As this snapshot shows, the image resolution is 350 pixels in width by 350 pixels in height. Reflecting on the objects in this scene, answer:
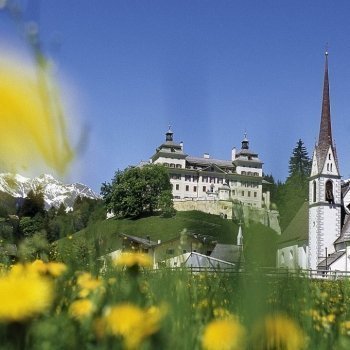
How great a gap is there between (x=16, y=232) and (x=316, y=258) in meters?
60.7

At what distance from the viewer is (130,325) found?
81cm

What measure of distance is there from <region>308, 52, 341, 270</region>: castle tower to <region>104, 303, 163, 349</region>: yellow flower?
59678 mm

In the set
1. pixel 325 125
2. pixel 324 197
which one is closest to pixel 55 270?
pixel 324 197

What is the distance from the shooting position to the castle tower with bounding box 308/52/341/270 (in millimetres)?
59688

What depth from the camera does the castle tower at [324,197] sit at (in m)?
59.7

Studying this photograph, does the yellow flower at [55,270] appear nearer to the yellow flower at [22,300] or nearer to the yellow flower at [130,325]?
the yellow flower at [130,325]

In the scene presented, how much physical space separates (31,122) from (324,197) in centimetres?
6347

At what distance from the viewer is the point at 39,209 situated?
1281 millimetres

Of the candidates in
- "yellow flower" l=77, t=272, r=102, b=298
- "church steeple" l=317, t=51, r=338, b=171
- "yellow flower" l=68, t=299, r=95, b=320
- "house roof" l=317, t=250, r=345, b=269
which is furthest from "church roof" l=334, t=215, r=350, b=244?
"yellow flower" l=68, t=299, r=95, b=320

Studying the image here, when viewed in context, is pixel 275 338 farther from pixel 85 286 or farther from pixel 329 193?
pixel 329 193

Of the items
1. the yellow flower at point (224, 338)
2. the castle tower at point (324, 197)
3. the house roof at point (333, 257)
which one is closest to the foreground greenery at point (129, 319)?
the yellow flower at point (224, 338)

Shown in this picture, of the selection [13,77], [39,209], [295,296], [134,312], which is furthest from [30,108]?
[295,296]

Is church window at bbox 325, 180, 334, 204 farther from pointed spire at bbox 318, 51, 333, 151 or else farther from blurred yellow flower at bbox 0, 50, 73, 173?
blurred yellow flower at bbox 0, 50, 73, 173

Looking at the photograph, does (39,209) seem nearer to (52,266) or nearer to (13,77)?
(52,266)
